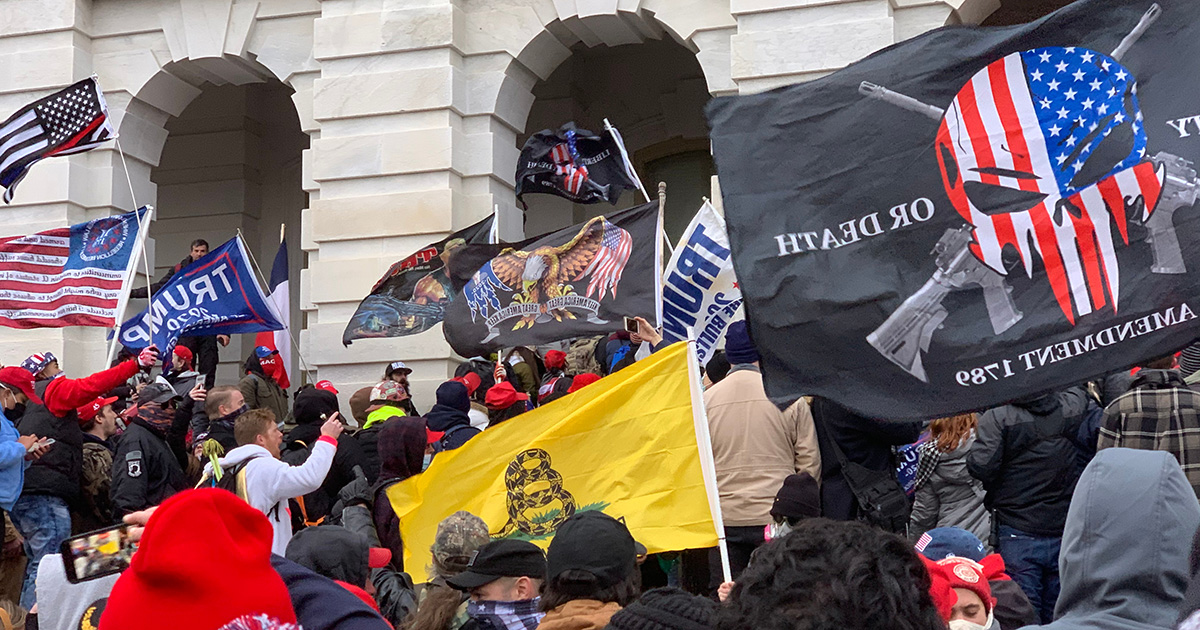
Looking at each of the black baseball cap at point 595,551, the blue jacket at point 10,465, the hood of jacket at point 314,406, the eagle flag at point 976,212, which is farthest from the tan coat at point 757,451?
the blue jacket at point 10,465

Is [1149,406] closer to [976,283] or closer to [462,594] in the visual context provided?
[976,283]

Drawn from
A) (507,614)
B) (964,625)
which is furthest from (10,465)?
(964,625)

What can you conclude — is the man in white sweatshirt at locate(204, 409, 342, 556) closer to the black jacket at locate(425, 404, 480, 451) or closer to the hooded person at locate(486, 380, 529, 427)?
the black jacket at locate(425, 404, 480, 451)

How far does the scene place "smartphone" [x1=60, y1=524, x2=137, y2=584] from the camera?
297 cm

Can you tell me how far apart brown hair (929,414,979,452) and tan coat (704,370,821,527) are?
60 centimetres

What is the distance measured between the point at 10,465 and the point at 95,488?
1085mm

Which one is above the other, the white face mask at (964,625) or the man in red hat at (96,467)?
the man in red hat at (96,467)

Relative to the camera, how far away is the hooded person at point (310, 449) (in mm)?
8984

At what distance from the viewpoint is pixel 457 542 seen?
5480 mm

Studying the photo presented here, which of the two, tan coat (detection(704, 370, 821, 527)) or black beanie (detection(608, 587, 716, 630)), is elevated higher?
tan coat (detection(704, 370, 821, 527))

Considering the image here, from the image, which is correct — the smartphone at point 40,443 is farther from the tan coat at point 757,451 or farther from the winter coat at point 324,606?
the winter coat at point 324,606

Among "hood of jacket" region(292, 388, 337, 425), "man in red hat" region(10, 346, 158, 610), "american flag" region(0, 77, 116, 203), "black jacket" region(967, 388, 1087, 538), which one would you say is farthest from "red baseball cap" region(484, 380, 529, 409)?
"american flag" region(0, 77, 116, 203)

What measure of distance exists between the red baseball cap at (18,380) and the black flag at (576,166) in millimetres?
4696

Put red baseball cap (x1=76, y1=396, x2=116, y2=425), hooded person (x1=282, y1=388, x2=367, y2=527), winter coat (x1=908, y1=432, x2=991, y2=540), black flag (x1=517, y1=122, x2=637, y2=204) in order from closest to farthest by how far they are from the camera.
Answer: winter coat (x1=908, y1=432, x2=991, y2=540), hooded person (x1=282, y1=388, x2=367, y2=527), red baseball cap (x1=76, y1=396, x2=116, y2=425), black flag (x1=517, y1=122, x2=637, y2=204)
